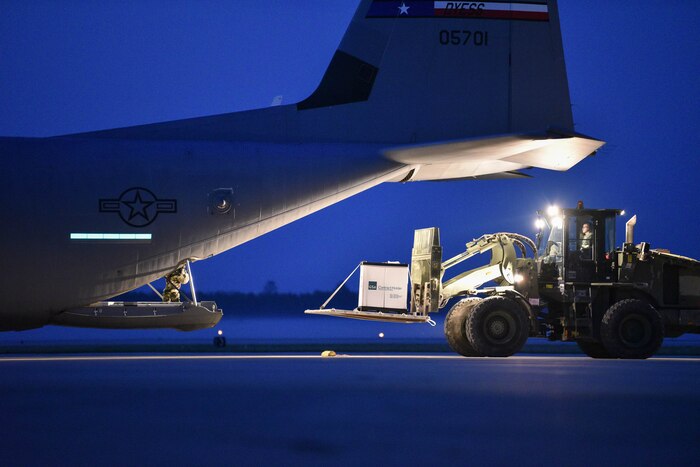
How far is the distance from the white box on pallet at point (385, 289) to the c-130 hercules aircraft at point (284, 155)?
6.01 feet

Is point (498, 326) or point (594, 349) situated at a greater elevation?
point (498, 326)

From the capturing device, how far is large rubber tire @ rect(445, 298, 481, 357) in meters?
14.5

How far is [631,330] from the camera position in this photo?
1458cm

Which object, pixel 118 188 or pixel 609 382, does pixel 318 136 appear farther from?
pixel 609 382

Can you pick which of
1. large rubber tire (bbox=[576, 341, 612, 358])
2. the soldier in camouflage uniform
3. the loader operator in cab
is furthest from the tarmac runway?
large rubber tire (bbox=[576, 341, 612, 358])

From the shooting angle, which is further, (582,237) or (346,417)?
(582,237)

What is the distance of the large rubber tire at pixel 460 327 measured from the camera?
14.5 m

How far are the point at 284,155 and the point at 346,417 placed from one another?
6734 millimetres

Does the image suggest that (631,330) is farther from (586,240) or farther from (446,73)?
(446,73)

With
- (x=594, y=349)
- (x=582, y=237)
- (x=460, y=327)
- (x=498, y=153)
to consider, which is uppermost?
(x=498, y=153)

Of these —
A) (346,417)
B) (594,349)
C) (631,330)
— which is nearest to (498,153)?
(631,330)

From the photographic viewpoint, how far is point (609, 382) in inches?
378

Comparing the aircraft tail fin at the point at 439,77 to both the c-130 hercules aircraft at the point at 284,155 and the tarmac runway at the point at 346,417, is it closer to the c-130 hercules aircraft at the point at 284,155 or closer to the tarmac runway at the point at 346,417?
the c-130 hercules aircraft at the point at 284,155

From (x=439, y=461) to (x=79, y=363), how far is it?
9.32 m
